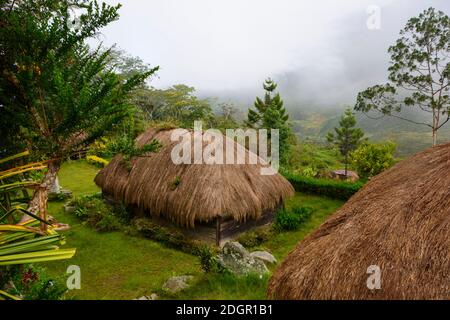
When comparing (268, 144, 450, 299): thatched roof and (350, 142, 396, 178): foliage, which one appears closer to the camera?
(268, 144, 450, 299): thatched roof

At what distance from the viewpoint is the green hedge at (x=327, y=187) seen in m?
14.6

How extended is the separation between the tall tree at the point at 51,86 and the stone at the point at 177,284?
154 inches

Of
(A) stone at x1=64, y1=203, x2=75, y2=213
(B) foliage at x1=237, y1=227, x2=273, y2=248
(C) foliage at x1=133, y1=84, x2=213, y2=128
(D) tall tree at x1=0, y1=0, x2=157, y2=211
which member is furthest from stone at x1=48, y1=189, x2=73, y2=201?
(C) foliage at x1=133, y1=84, x2=213, y2=128

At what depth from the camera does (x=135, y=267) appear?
8125mm

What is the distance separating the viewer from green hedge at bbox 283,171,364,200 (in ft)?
47.8

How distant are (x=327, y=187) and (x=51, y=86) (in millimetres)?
14245

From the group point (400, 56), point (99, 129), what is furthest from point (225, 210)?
point (400, 56)

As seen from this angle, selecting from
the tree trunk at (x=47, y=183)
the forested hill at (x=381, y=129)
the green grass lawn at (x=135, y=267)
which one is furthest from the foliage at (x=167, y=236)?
the forested hill at (x=381, y=129)

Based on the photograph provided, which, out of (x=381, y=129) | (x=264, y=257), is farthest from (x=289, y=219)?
(x=381, y=129)

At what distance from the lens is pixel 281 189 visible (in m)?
11.0

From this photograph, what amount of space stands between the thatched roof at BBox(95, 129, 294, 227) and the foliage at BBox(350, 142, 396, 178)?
8235 millimetres

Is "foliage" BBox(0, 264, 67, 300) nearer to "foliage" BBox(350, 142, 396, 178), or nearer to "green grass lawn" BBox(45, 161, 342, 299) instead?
"green grass lawn" BBox(45, 161, 342, 299)

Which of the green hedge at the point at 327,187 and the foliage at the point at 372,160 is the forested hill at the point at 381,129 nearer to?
the foliage at the point at 372,160
